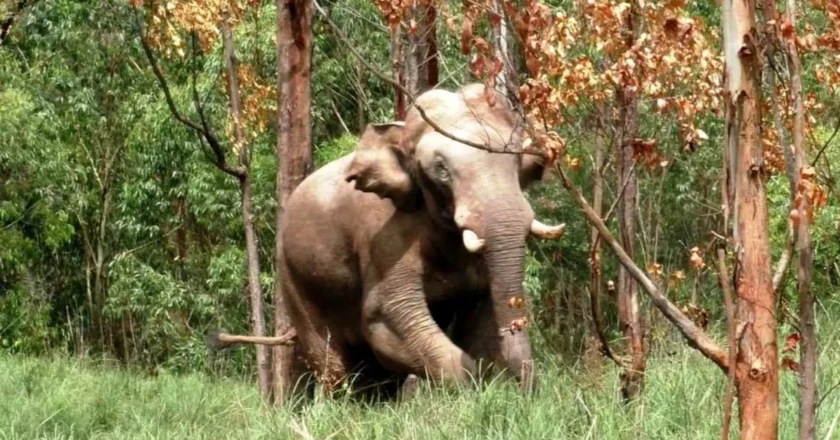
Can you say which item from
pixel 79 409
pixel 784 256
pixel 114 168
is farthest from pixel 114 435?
pixel 114 168

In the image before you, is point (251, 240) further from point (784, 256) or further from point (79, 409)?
point (784, 256)

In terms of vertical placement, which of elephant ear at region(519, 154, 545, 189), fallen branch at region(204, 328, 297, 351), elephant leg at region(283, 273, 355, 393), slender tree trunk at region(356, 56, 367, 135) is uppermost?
elephant ear at region(519, 154, 545, 189)

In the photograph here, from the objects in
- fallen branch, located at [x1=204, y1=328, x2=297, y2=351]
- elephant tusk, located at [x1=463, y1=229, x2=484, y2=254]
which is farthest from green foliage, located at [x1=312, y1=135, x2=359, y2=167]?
elephant tusk, located at [x1=463, y1=229, x2=484, y2=254]

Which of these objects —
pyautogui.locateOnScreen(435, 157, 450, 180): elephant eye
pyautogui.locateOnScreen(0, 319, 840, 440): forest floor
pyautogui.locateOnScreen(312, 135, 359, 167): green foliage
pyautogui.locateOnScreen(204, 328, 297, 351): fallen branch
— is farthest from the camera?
pyautogui.locateOnScreen(312, 135, 359, 167): green foliage

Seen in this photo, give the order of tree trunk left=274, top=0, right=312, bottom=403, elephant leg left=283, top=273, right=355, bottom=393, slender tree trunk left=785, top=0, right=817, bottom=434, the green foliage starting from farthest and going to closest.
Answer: the green foliage
tree trunk left=274, top=0, right=312, bottom=403
elephant leg left=283, top=273, right=355, bottom=393
slender tree trunk left=785, top=0, right=817, bottom=434

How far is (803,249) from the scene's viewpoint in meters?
4.09

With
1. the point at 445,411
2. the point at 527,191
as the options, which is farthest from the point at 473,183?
the point at 527,191

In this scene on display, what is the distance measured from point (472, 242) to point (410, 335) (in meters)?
0.91

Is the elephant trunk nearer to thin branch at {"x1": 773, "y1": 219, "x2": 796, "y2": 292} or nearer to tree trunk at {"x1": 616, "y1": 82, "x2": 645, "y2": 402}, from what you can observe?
tree trunk at {"x1": 616, "y1": 82, "x2": 645, "y2": 402}

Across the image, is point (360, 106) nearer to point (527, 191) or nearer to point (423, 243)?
point (527, 191)

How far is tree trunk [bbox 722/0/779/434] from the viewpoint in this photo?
425 cm

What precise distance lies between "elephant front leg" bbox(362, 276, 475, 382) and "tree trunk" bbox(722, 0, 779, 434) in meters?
3.85

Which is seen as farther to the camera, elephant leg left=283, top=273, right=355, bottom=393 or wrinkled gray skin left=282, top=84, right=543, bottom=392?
elephant leg left=283, top=273, right=355, bottom=393

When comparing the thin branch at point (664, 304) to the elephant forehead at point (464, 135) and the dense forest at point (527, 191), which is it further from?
the elephant forehead at point (464, 135)
